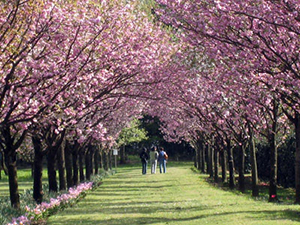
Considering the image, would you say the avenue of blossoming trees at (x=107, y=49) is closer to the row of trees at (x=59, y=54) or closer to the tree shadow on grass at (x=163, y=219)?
the row of trees at (x=59, y=54)

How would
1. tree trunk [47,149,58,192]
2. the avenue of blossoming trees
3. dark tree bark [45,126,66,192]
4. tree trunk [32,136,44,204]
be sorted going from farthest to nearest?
tree trunk [47,149,58,192], dark tree bark [45,126,66,192], tree trunk [32,136,44,204], the avenue of blossoming trees

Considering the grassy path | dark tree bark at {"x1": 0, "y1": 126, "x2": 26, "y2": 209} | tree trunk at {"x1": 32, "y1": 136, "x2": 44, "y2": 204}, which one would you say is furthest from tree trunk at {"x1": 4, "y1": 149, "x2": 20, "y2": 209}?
tree trunk at {"x1": 32, "y1": 136, "x2": 44, "y2": 204}

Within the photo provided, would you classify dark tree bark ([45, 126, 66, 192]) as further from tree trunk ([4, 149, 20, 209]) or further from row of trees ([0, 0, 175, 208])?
tree trunk ([4, 149, 20, 209])

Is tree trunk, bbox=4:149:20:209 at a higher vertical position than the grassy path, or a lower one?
higher

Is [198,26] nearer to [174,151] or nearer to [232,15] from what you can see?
[232,15]

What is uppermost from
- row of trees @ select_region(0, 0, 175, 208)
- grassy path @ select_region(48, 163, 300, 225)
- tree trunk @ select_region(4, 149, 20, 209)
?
row of trees @ select_region(0, 0, 175, 208)

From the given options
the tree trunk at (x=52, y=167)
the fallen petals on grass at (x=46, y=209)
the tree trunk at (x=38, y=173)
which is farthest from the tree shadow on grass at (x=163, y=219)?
the tree trunk at (x=52, y=167)

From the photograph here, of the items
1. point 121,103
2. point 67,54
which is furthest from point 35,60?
point 121,103

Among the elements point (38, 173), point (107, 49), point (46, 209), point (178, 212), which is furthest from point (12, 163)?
point (178, 212)

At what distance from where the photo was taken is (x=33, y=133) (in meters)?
19.9

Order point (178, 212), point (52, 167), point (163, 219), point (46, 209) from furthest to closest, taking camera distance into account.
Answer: point (52, 167)
point (46, 209)
point (178, 212)
point (163, 219)

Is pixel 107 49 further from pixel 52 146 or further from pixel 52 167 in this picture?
pixel 52 167

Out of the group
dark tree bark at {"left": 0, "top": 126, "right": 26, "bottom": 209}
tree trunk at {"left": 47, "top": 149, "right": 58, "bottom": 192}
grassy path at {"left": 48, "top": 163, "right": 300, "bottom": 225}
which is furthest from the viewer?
tree trunk at {"left": 47, "top": 149, "right": 58, "bottom": 192}

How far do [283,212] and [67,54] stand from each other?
733cm
